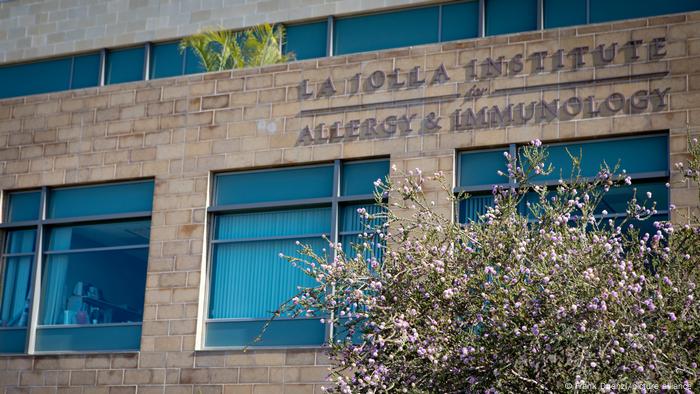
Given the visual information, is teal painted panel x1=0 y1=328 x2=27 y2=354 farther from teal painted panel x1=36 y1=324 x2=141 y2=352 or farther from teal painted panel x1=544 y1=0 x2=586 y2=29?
teal painted panel x1=544 y1=0 x2=586 y2=29

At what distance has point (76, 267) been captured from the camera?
21.5 metres

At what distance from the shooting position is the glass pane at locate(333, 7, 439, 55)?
2042 centimetres

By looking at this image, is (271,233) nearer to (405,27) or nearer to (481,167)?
(481,167)

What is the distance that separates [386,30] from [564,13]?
120 inches

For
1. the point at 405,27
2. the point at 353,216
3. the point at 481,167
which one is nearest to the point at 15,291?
the point at 353,216

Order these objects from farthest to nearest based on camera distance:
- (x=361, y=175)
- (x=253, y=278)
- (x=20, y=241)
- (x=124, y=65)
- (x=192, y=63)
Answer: (x=124, y=65), (x=192, y=63), (x=20, y=241), (x=253, y=278), (x=361, y=175)

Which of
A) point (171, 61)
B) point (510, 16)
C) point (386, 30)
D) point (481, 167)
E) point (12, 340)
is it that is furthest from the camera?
point (171, 61)

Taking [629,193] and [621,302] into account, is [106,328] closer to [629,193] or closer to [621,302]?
[629,193]

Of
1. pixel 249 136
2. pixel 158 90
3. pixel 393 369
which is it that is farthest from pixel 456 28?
pixel 393 369

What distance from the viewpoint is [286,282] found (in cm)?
1969

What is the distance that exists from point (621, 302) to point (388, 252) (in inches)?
110

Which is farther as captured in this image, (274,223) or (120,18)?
(120,18)

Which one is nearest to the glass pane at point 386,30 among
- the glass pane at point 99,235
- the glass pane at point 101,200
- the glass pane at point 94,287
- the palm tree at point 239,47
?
the palm tree at point 239,47

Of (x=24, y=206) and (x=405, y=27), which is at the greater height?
(x=405, y=27)
